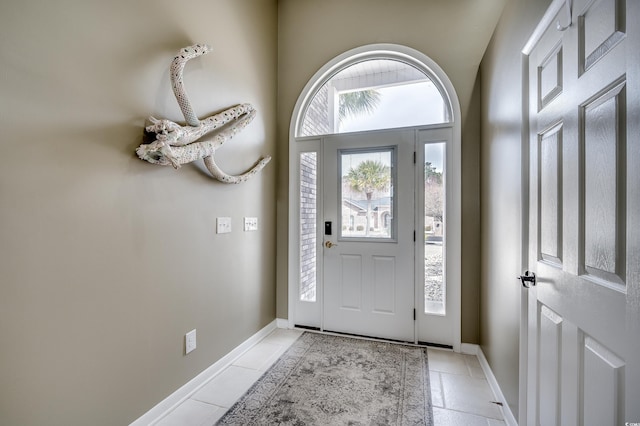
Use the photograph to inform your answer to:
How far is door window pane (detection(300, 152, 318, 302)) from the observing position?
2949 mm

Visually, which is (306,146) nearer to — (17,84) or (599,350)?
(17,84)

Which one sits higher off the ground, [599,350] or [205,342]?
[599,350]

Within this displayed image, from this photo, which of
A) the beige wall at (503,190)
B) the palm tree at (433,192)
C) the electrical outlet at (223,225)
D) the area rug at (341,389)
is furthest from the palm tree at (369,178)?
the electrical outlet at (223,225)

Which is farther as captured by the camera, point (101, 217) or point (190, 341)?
point (190, 341)

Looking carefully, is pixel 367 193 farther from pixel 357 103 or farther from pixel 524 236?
pixel 524 236

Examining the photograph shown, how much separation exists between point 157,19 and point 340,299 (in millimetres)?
2559

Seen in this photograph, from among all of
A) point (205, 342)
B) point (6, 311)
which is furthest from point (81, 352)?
point (205, 342)

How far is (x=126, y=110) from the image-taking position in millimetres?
1464

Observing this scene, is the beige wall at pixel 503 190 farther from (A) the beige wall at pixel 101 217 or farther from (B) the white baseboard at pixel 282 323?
(A) the beige wall at pixel 101 217

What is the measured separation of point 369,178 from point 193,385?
215cm

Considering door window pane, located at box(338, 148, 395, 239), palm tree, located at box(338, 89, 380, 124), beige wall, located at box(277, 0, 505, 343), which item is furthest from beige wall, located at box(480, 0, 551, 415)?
palm tree, located at box(338, 89, 380, 124)

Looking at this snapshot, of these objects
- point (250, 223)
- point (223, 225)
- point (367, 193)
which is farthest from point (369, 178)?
point (223, 225)

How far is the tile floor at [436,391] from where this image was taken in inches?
65.1

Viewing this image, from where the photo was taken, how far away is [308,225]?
2965 millimetres
